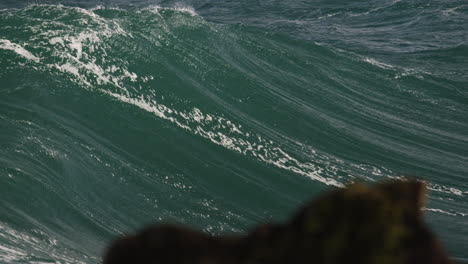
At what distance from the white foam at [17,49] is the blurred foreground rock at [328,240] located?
49.6 feet

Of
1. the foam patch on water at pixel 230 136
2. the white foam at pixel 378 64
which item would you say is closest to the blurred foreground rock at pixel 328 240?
the foam patch on water at pixel 230 136

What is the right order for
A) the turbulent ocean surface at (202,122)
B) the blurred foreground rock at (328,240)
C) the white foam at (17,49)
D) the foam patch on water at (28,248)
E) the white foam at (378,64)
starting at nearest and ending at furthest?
the blurred foreground rock at (328,240), the foam patch on water at (28,248), the turbulent ocean surface at (202,122), the white foam at (17,49), the white foam at (378,64)

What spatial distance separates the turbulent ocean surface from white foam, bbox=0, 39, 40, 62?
46 mm

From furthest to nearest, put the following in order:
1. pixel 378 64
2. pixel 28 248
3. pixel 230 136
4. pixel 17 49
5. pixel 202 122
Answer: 1. pixel 378 64
2. pixel 17 49
3. pixel 202 122
4. pixel 230 136
5. pixel 28 248

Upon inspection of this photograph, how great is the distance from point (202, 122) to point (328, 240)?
13969mm

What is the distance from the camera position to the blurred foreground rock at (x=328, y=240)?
3064 mm

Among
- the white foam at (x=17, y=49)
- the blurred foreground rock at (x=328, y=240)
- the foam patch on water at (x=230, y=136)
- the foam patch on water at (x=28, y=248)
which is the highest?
the blurred foreground rock at (x=328, y=240)

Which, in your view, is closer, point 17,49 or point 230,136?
point 230,136

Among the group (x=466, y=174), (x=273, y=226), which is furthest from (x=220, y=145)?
(x=273, y=226)

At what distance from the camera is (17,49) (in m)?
17.9

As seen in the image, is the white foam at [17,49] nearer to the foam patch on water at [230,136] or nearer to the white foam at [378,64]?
the foam patch on water at [230,136]

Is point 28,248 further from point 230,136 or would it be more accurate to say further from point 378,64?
point 378,64

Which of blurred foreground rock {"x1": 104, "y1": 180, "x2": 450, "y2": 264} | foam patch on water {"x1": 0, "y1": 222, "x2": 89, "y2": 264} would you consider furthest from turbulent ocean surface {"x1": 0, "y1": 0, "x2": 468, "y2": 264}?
blurred foreground rock {"x1": 104, "y1": 180, "x2": 450, "y2": 264}

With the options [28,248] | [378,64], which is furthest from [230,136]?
[378,64]
